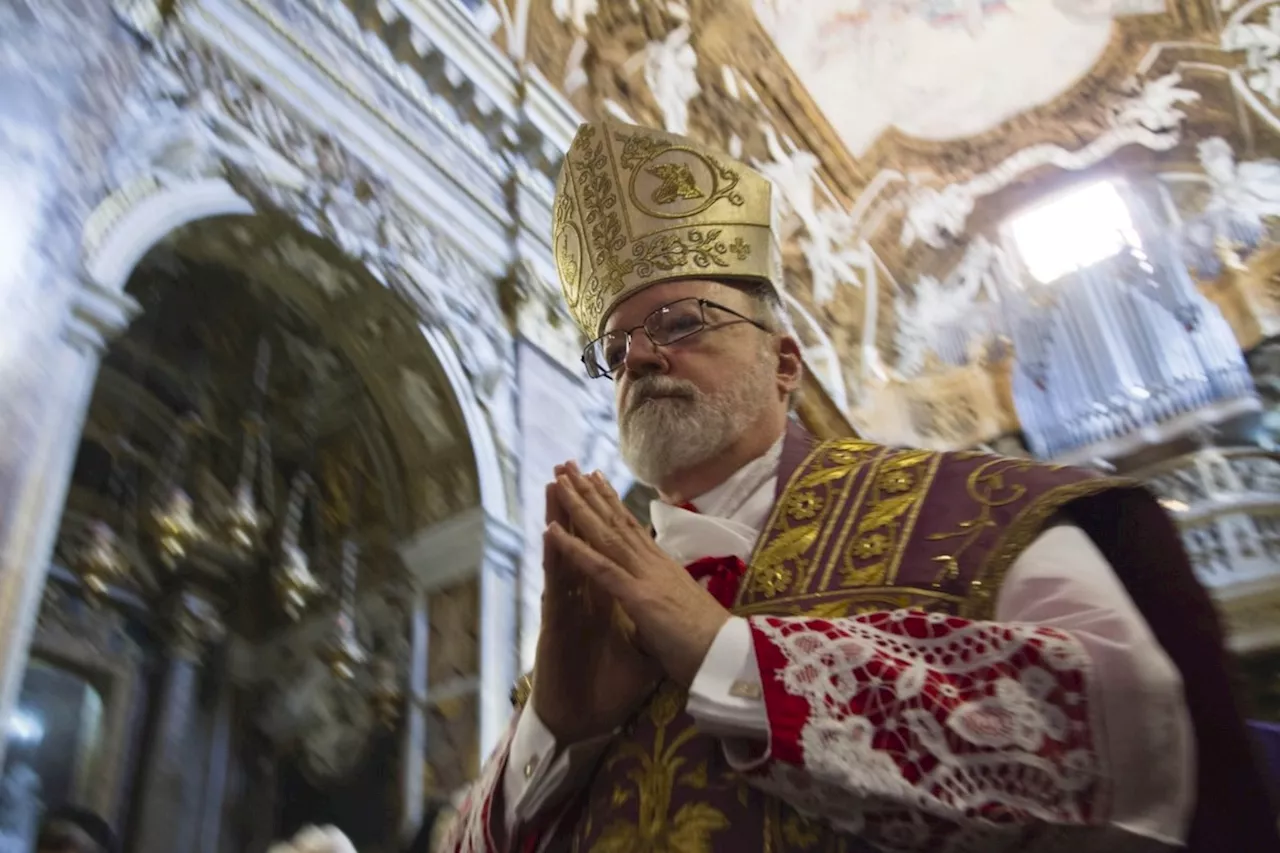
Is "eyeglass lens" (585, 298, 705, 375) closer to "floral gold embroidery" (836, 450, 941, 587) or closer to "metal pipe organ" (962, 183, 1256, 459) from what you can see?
"floral gold embroidery" (836, 450, 941, 587)

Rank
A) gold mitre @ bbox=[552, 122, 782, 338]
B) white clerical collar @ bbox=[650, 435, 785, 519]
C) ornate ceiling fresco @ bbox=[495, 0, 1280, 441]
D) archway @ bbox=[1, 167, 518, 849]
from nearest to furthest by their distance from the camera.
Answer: white clerical collar @ bbox=[650, 435, 785, 519]
gold mitre @ bbox=[552, 122, 782, 338]
archway @ bbox=[1, 167, 518, 849]
ornate ceiling fresco @ bbox=[495, 0, 1280, 441]

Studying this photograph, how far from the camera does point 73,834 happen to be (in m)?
2.63

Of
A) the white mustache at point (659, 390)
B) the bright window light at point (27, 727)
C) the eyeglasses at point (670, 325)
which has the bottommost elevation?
Answer: the white mustache at point (659, 390)

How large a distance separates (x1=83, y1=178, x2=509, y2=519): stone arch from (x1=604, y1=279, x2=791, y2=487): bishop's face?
149 centimetres

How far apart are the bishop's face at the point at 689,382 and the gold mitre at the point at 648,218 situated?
0.37ft

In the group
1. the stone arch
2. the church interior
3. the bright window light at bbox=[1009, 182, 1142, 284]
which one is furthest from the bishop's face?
the bright window light at bbox=[1009, 182, 1142, 284]

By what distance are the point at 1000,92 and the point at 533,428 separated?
300 inches

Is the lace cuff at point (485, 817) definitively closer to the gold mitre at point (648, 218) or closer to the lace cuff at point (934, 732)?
the lace cuff at point (934, 732)

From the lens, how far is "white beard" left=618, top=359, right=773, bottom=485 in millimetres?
1735

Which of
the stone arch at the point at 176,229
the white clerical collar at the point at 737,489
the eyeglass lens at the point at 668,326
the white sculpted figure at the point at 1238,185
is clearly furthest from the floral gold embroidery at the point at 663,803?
the white sculpted figure at the point at 1238,185

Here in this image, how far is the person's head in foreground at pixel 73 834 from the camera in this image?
259cm

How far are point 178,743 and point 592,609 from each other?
2.69 m

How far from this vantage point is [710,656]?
4.00 feet

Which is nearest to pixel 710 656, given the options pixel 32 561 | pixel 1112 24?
pixel 32 561
